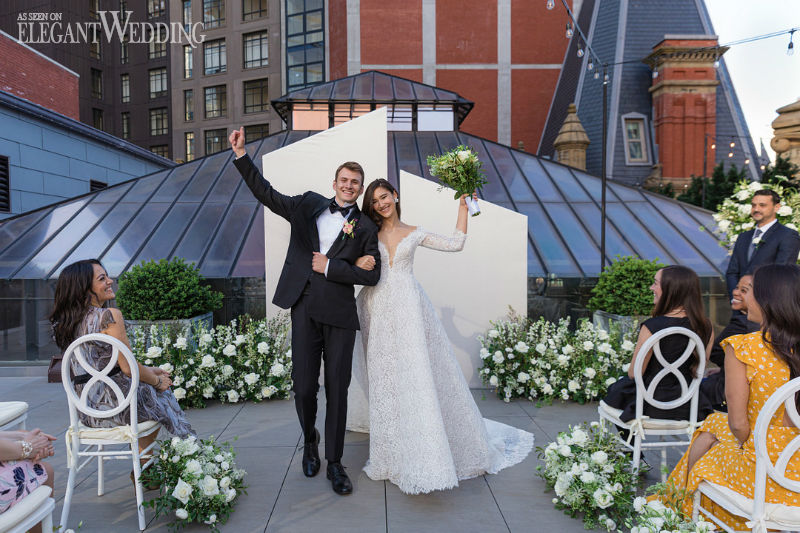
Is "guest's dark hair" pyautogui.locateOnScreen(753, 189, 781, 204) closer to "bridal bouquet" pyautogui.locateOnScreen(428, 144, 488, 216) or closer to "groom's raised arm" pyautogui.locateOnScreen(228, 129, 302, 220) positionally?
"bridal bouquet" pyautogui.locateOnScreen(428, 144, 488, 216)

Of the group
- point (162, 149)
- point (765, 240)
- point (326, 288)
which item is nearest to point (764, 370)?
point (326, 288)

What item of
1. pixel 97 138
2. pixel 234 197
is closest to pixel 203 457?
pixel 234 197

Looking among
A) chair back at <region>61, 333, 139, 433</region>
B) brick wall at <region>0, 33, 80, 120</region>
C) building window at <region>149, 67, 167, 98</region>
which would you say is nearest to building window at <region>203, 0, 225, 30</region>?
building window at <region>149, 67, 167, 98</region>

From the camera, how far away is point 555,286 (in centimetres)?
714

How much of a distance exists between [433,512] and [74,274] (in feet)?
8.88

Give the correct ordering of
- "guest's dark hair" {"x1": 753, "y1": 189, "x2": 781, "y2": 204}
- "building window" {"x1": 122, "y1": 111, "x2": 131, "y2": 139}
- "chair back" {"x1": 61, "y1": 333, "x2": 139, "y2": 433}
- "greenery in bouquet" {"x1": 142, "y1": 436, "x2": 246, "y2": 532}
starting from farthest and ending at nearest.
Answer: "building window" {"x1": 122, "y1": 111, "x2": 131, "y2": 139}
"guest's dark hair" {"x1": 753, "y1": 189, "x2": 781, "y2": 204}
"greenery in bouquet" {"x1": 142, "y1": 436, "x2": 246, "y2": 532}
"chair back" {"x1": 61, "y1": 333, "x2": 139, "y2": 433}

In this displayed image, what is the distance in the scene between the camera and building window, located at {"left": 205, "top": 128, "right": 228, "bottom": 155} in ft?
114

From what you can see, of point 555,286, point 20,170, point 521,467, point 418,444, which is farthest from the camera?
point 20,170

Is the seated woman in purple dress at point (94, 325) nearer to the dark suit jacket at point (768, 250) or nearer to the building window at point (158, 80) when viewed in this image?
the dark suit jacket at point (768, 250)

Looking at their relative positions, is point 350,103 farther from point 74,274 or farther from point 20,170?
point 74,274

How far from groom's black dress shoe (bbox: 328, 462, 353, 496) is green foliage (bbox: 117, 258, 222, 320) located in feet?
11.2

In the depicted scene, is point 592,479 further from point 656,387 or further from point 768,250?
point 768,250

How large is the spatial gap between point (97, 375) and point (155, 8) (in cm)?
4319

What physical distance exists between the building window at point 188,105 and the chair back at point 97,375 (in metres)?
37.1
